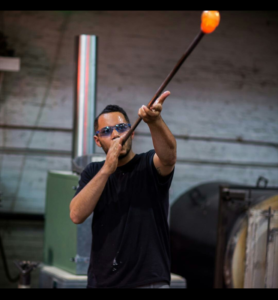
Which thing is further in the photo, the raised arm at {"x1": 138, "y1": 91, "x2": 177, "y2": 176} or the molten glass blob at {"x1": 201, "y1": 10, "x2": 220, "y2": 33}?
the raised arm at {"x1": 138, "y1": 91, "x2": 177, "y2": 176}

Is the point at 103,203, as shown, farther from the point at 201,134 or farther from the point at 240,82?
the point at 240,82

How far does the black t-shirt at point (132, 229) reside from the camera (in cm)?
190

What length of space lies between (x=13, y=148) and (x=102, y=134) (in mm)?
3595

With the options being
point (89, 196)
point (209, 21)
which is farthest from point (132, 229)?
point (209, 21)

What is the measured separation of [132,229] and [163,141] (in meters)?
0.41

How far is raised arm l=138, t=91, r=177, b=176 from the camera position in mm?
1743

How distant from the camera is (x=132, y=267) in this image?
1.91 metres

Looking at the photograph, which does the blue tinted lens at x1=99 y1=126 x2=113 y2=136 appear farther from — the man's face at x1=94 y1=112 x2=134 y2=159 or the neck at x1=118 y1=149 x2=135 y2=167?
the neck at x1=118 y1=149 x2=135 y2=167

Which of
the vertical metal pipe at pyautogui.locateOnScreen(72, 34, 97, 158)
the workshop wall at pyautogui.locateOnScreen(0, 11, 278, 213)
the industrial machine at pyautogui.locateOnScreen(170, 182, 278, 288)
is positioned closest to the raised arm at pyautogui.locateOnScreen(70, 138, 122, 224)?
the industrial machine at pyautogui.locateOnScreen(170, 182, 278, 288)

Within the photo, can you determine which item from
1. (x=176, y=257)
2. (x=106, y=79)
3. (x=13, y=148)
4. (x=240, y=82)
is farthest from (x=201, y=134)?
(x=13, y=148)

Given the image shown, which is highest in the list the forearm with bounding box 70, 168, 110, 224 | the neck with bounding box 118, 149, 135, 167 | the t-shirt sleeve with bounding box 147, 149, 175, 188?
the neck with bounding box 118, 149, 135, 167

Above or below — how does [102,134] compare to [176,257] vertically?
above

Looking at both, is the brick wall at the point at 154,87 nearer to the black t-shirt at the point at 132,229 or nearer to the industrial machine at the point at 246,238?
the industrial machine at the point at 246,238

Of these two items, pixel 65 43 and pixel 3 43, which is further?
pixel 65 43
